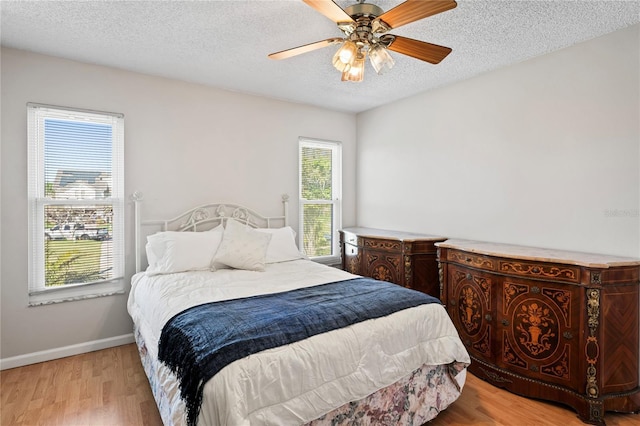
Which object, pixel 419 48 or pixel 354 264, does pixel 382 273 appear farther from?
pixel 419 48

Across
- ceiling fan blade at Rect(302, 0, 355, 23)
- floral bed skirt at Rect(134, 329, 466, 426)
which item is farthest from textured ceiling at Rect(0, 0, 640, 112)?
floral bed skirt at Rect(134, 329, 466, 426)

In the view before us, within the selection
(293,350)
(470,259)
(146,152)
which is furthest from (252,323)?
(146,152)

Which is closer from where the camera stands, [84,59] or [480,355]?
[480,355]

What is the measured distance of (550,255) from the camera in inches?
95.8

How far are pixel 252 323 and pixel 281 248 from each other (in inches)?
73.0

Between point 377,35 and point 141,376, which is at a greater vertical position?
point 377,35

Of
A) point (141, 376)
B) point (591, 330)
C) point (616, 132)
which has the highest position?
point (616, 132)

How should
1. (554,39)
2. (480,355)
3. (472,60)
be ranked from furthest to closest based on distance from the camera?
(472,60), (480,355), (554,39)

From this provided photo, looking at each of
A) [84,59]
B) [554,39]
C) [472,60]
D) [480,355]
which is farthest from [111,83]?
[480,355]

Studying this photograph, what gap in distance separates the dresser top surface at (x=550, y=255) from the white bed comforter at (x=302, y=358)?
785mm

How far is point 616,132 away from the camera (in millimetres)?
2439

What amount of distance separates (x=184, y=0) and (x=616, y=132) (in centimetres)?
319

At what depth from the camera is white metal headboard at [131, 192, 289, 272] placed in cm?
330

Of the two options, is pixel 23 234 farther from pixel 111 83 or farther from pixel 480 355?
pixel 480 355
